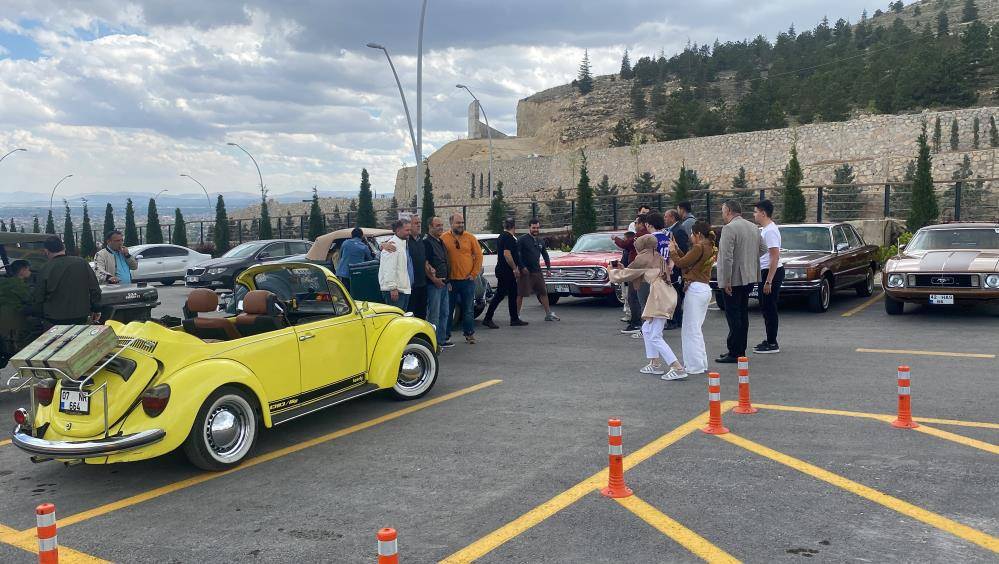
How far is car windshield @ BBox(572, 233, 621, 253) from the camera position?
16406 mm

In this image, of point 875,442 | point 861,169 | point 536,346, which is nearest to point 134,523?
point 875,442

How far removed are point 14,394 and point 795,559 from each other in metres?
8.79

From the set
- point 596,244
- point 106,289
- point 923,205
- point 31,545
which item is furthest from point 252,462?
point 923,205

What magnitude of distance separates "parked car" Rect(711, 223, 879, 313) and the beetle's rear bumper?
9.15 m

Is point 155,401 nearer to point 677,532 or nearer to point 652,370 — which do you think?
point 677,532

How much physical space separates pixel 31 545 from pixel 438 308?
6733mm

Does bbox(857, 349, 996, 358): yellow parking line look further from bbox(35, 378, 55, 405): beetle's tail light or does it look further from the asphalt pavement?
bbox(35, 378, 55, 405): beetle's tail light

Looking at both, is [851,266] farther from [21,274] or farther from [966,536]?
[21,274]

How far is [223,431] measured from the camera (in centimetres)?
598

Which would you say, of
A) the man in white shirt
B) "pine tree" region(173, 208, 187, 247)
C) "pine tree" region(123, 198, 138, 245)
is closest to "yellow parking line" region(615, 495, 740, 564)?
the man in white shirt

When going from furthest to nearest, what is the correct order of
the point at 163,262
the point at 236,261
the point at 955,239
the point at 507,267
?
the point at 163,262
the point at 236,261
the point at 955,239
the point at 507,267

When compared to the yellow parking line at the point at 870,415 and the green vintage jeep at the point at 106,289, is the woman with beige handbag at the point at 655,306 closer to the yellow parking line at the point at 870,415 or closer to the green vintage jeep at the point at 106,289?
the yellow parking line at the point at 870,415

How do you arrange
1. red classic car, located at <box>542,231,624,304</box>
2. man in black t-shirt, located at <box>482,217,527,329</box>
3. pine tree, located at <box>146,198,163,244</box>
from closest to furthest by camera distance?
1. man in black t-shirt, located at <box>482,217,527,329</box>
2. red classic car, located at <box>542,231,624,304</box>
3. pine tree, located at <box>146,198,163,244</box>

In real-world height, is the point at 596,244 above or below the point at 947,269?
above
